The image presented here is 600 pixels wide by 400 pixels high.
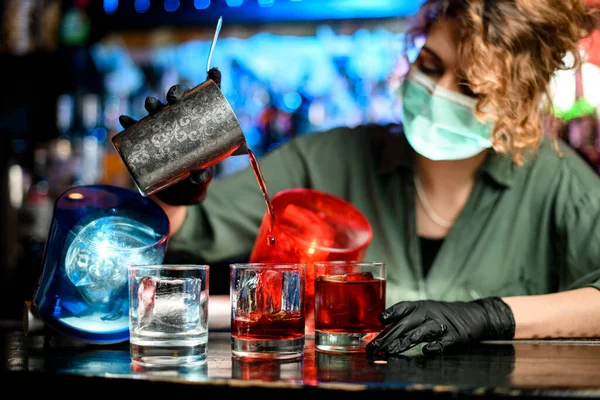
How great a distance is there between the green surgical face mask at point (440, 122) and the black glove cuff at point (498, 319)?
1.54 ft

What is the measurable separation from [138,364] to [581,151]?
Answer: 2.27 m

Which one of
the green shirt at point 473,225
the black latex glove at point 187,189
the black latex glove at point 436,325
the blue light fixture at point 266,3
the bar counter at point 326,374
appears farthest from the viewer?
the blue light fixture at point 266,3

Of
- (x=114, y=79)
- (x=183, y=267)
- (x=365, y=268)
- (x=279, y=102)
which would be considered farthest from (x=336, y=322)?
(x=114, y=79)

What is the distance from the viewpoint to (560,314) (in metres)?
1.32

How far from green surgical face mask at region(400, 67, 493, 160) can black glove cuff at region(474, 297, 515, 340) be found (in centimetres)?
47

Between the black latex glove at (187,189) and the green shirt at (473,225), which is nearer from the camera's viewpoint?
the black latex glove at (187,189)

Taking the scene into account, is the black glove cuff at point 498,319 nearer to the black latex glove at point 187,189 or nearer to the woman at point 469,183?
the woman at point 469,183

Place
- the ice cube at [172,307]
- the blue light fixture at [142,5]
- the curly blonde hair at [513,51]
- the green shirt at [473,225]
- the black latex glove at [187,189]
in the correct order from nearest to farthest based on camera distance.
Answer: the ice cube at [172,307] → the black latex glove at [187,189] → the curly blonde hair at [513,51] → the green shirt at [473,225] → the blue light fixture at [142,5]

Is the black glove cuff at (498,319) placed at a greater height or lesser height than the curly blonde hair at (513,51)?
lesser

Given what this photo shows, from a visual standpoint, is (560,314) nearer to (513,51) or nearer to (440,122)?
(440,122)

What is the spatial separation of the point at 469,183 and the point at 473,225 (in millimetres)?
133

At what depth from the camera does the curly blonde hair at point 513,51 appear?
4.99 feet

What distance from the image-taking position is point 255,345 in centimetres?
98

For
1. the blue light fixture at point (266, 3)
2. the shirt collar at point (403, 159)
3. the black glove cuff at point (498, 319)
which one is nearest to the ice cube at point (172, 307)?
the black glove cuff at point (498, 319)
